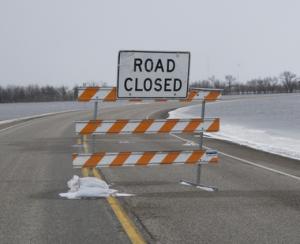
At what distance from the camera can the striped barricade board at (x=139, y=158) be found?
10031mm

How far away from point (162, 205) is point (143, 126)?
194 cm

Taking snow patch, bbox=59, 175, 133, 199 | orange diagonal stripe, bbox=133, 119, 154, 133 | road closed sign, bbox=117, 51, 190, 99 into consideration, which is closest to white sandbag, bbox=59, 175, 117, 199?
snow patch, bbox=59, 175, 133, 199

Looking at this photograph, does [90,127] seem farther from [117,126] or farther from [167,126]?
[167,126]

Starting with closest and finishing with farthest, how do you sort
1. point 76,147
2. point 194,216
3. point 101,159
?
point 194,216, point 101,159, point 76,147

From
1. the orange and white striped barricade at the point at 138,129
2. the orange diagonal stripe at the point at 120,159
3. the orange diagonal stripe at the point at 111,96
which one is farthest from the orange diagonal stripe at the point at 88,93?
the orange diagonal stripe at the point at 120,159

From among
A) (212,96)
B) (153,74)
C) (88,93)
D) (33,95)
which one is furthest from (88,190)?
(33,95)

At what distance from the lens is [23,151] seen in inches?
703

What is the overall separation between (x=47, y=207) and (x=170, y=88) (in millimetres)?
3290

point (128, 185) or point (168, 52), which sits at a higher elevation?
point (168, 52)

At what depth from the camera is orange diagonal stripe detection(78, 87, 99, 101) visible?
9.89 metres

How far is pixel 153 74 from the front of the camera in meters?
10.2

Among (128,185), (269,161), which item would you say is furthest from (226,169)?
(128,185)

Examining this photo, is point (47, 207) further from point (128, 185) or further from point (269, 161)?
point (269, 161)

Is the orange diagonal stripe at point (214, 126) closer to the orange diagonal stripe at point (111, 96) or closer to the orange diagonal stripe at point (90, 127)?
the orange diagonal stripe at point (111, 96)
